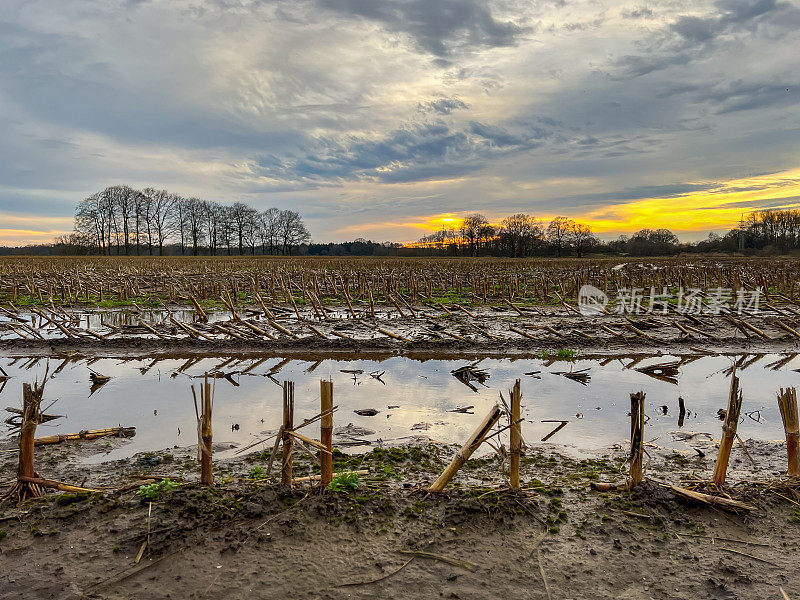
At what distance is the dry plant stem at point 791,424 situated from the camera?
15.5 ft

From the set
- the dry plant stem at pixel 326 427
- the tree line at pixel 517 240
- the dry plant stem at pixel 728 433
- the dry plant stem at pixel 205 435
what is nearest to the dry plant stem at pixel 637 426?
the dry plant stem at pixel 728 433

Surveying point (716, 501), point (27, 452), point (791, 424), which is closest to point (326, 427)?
point (27, 452)

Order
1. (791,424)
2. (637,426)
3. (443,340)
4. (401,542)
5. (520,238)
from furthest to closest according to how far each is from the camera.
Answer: (520,238) → (443,340) → (791,424) → (637,426) → (401,542)

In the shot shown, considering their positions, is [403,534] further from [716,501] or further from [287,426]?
[716,501]

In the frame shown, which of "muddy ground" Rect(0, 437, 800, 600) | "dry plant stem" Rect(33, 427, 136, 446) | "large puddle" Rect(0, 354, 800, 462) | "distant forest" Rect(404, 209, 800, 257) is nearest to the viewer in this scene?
"muddy ground" Rect(0, 437, 800, 600)

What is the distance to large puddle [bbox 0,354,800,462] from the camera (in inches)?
286

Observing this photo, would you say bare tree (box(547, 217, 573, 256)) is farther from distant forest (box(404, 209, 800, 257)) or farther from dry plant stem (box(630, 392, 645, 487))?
dry plant stem (box(630, 392, 645, 487))

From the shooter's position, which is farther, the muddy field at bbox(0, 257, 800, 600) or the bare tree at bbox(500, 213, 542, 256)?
the bare tree at bbox(500, 213, 542, 256)

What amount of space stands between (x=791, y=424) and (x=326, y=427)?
4409 mm

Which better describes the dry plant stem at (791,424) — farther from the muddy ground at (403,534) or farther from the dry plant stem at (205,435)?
the dry plant stem at (205,435)

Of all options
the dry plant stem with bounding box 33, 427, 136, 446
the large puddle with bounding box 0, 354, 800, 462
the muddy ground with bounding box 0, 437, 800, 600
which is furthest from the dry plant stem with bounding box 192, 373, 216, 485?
the dry plant stem with bounding box 33, 427, 136, 446

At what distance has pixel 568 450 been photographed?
6504mm

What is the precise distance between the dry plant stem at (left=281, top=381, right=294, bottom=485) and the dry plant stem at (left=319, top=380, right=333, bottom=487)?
0.92 ft

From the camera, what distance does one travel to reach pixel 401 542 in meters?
4.21
